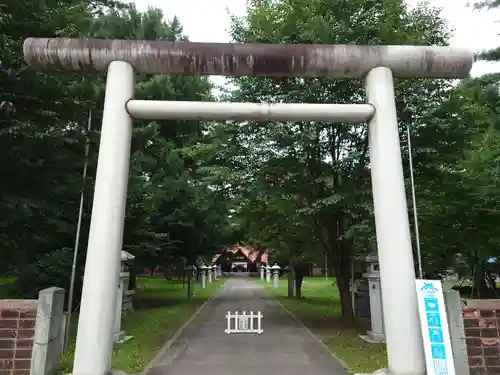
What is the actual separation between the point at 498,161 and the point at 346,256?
5221 mm

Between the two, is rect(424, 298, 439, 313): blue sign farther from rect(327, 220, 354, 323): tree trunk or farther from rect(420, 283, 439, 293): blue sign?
rect(327, 220, 354, 323): tree trunk

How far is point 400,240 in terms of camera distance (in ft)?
20.1

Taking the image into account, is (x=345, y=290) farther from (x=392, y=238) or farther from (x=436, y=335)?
(x=436, y=335)

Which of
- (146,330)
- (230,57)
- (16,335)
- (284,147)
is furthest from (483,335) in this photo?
(146,330)

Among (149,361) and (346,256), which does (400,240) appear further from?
(346,256)

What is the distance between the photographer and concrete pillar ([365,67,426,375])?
5820mm

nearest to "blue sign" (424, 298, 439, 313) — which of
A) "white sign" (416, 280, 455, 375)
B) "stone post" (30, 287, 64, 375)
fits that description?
"white sign" (416, 280, 455, 375)

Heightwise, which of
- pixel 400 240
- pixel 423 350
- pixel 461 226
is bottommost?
pixel 423 350

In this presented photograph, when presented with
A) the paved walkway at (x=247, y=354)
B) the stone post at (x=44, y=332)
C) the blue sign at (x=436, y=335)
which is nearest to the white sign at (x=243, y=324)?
the paved walkway at (x=247, y=354)

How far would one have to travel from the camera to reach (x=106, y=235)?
6004 millimetres

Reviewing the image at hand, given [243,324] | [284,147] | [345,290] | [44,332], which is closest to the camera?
[44,332]

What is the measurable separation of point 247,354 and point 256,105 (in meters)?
5.68

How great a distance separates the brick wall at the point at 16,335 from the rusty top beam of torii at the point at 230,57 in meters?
3.55

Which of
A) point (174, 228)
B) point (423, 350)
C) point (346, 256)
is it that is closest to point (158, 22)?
point (174, 228)
